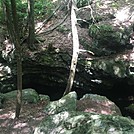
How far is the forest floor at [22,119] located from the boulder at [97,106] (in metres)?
1.39

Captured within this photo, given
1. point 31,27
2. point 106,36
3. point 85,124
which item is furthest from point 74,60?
point 85,124

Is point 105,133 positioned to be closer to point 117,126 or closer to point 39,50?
point 117,126

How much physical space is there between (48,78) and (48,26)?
2754 mm

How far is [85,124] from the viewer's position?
14.3 feet

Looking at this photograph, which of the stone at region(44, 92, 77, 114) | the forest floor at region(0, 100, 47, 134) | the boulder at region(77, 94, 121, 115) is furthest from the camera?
the boulder at region(77, 94, 121, 115)

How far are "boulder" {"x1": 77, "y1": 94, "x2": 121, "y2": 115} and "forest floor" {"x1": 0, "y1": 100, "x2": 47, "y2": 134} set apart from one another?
4.56 feet

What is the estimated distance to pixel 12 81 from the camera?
36.2 ft

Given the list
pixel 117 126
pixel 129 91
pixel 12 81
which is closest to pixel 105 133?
pixel 117 126

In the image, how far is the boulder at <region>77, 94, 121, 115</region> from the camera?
820 cm

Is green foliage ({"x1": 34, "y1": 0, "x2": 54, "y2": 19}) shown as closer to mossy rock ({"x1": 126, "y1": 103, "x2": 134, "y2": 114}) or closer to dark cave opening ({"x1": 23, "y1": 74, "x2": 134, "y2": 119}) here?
dark cave opening ({"x1": 23, "y1": 74, "x2": 134, "y2": 119})

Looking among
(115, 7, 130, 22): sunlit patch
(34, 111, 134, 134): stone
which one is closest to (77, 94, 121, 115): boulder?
(34, 111, 134, 134): stone

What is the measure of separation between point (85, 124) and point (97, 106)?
4162mm

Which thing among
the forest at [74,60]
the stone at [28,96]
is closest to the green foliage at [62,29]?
the forest at [74,60]

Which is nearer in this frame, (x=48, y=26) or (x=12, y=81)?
(x=12, y=81)
